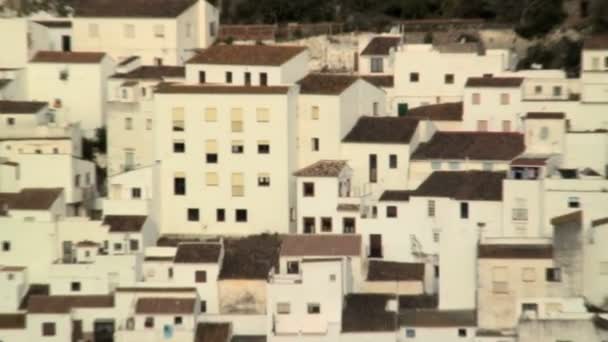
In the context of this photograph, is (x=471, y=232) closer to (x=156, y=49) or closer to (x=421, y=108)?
Answer: (x=421, y=108)

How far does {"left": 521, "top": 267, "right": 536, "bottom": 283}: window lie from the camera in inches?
2403

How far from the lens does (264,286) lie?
6247cm

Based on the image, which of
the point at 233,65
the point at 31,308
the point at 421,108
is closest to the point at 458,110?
the point at 421,108

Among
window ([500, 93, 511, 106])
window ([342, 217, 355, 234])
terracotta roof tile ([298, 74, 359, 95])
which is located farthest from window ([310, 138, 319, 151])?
window ([500, 93, 511, 106])

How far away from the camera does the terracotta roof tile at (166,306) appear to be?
61.6 metres

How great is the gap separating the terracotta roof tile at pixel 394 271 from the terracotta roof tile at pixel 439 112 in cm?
579

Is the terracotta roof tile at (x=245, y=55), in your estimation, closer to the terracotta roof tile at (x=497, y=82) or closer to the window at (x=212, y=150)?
the window at (x=212, y=150)

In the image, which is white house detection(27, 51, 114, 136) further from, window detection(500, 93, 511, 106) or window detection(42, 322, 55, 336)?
window detection(500, 93, 511, 106)

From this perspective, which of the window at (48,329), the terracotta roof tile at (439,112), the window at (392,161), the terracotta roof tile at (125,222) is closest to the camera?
the window at (48,329)

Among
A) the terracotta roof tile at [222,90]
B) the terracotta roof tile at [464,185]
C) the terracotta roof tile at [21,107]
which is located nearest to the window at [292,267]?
the terracotta roof tile at [464,185]

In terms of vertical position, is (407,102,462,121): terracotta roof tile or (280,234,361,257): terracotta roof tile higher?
(407,102,462,121): terracotta roof tile

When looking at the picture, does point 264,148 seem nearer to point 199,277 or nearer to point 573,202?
point 199,277

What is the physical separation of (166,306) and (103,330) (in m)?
1.49

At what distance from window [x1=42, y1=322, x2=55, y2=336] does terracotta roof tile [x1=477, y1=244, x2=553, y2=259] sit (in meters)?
8.49
